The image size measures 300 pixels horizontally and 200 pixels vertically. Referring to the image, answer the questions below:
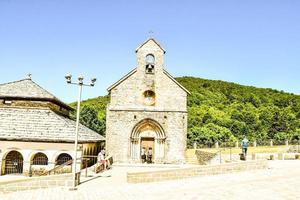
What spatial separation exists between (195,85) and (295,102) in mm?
36058

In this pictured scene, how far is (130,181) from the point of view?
1772cm

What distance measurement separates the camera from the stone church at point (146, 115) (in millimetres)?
30953

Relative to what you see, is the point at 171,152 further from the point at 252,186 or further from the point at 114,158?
the point at 252,186

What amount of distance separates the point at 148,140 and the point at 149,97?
13.3 ft

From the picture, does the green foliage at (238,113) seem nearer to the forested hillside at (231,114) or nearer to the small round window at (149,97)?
the forested hillside at (231,114)

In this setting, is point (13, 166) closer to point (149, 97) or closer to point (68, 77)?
point (68, 77)

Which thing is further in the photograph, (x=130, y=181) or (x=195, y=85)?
(x=195, y=85)

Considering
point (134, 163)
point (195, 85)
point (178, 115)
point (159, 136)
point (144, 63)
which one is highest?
point (195, 85)

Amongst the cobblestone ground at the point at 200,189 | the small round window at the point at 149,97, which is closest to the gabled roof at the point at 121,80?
the small round window at the point at 149,97

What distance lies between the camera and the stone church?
1219 inches

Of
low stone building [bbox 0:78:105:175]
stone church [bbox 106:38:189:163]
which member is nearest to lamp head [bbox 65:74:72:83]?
low stone building [bbox 0:78:105:175]

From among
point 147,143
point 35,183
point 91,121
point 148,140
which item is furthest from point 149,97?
point 91,121

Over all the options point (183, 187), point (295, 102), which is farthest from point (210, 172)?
point (295, 102)

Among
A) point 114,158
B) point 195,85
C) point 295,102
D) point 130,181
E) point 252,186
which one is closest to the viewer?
point 252,186
